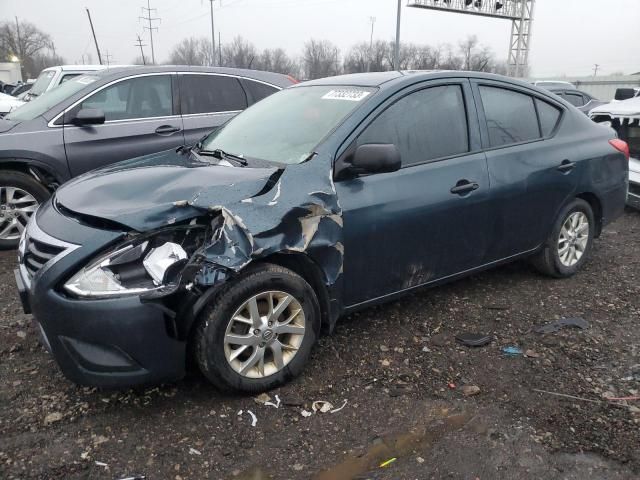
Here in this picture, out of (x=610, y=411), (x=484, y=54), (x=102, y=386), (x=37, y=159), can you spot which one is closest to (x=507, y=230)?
(x=610, y=411)

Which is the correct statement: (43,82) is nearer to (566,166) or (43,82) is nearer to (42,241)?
(42,241)

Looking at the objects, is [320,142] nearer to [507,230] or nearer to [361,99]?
[361,99]

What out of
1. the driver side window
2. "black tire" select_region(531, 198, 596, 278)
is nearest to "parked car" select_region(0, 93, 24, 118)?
the driver side window

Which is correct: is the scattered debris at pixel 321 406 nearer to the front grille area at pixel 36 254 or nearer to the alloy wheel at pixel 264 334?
the alloy wheel at pixel 264 334

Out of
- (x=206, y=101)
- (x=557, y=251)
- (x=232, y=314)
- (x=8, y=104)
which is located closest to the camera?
(x=232, y=314)

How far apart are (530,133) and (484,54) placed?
215ft

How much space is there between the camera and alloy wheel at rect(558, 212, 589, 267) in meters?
4.44

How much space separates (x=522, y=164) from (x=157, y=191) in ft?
8.53

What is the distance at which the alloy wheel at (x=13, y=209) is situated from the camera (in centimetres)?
513

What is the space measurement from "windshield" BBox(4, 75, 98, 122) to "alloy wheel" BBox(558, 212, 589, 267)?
494cm

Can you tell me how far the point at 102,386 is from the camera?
255cm

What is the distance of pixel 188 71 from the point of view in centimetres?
610

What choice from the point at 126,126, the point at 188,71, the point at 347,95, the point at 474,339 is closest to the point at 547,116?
the point at 347,95

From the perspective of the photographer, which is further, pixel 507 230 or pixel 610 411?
pixel 507 230
